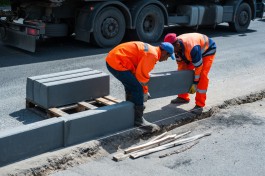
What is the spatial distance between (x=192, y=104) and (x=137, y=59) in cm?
198

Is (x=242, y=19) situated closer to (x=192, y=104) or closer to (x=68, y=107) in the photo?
(x=192, y=104)

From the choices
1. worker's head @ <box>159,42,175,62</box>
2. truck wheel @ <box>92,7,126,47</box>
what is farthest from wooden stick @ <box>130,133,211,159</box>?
truck wheel @ <box>92,7,126,47</box>

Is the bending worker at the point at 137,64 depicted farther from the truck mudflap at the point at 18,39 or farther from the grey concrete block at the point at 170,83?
the truck mudflap at the point at 18,39

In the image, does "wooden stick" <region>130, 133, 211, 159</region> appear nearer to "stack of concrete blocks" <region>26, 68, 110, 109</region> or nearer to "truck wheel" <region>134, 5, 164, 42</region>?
"stack of concrete blocks" <region>26, 68, 110, 109</region>

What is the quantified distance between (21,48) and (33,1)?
1.24 m

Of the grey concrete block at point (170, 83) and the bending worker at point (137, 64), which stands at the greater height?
the bending worker at point (137, 64)

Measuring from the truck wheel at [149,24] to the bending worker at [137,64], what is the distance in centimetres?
677

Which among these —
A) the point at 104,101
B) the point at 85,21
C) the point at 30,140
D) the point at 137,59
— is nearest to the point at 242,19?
the point at 85,21

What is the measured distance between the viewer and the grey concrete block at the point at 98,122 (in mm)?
6321

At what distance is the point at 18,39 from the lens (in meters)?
12.2

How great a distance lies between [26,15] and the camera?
12.2 meters

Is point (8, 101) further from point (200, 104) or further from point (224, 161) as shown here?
point (224, 161)

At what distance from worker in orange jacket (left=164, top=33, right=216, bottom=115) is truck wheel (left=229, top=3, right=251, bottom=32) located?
9179 millimetres

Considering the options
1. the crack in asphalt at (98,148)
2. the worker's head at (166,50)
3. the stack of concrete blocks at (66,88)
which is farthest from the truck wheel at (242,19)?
the worker's head at (166,50)
